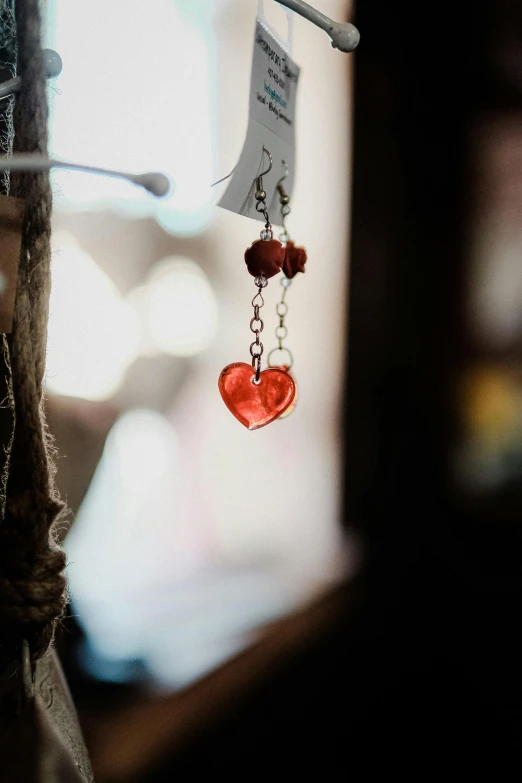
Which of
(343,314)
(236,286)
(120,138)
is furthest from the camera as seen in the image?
(343,314)

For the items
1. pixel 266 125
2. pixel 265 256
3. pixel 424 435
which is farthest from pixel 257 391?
pixel 424 435

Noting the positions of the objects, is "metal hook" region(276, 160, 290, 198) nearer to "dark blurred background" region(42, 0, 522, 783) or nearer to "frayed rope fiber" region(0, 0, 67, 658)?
"frayed rope fiber" region(0, 0, 67, 658)

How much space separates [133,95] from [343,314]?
1.64 feet

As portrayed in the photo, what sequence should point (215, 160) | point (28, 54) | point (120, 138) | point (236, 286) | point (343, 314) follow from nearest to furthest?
point (28, 54) < point (120, 138) < point (215, 160) < point (236, 286) < point (343, 314)

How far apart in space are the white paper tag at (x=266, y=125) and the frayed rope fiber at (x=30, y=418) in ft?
0.48

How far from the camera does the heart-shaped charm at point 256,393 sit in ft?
1.66

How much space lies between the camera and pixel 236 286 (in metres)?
0.87

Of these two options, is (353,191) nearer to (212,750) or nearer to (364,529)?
(364,529)

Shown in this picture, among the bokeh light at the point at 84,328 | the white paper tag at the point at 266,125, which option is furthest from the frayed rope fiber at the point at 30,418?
the bokeh light at the point at 84,328

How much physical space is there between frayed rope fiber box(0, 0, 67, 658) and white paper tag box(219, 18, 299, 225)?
0.15 metres

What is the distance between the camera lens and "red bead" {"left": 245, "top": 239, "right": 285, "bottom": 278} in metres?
0.47

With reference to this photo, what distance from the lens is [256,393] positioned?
508 millimetres

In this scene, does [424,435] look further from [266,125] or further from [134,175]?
[134,175]

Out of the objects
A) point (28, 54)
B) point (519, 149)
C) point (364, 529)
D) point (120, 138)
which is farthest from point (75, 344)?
A: point (519, 149)
